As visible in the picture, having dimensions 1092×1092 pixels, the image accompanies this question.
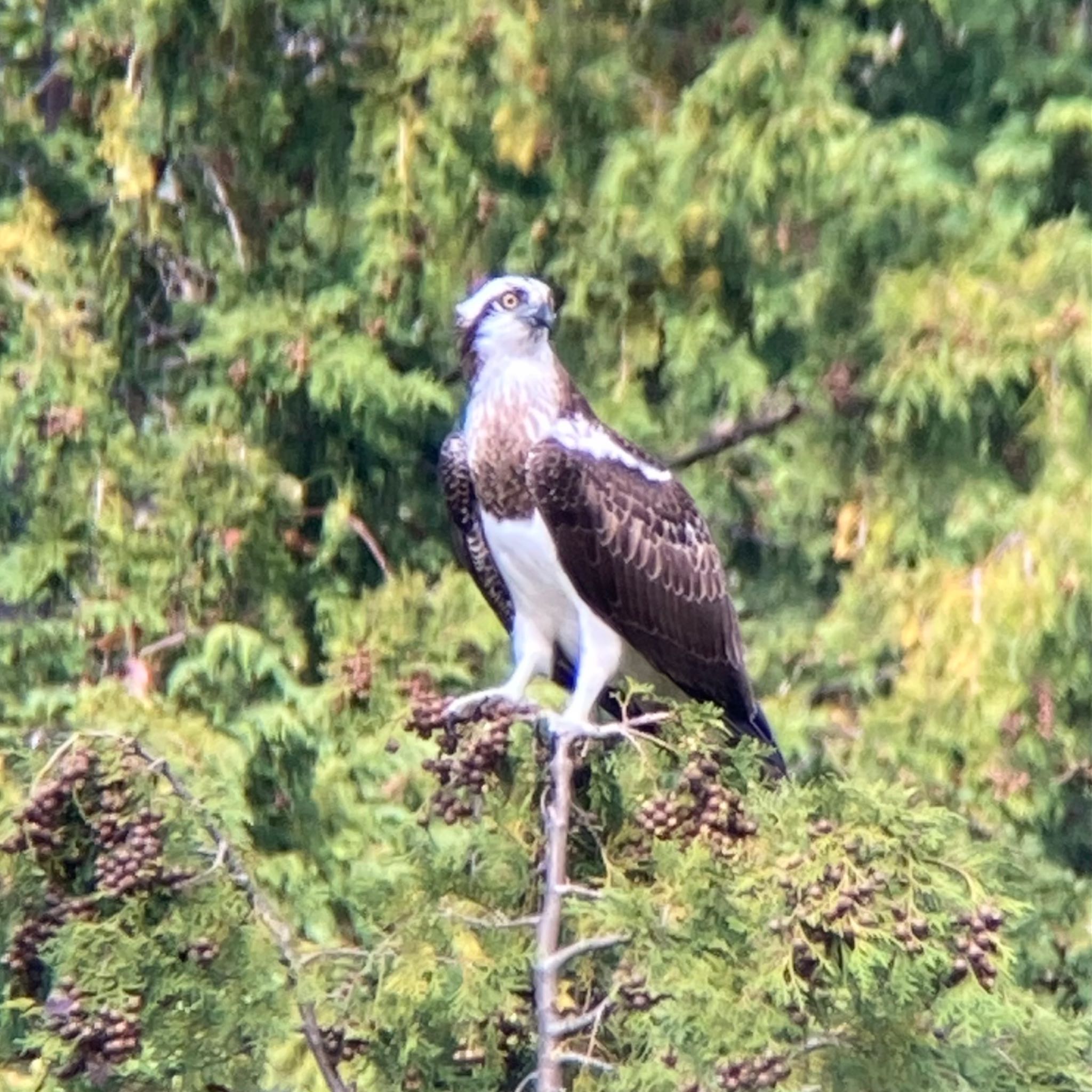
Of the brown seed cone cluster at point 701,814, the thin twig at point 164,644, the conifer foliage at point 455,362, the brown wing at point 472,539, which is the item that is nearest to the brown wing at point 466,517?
the brown wing at point 472,539

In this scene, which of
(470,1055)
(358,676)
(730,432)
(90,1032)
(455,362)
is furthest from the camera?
(730,432)

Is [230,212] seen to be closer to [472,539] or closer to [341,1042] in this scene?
[472,539]

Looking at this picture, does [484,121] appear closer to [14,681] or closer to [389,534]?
[389,534]

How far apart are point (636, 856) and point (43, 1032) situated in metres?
0.93

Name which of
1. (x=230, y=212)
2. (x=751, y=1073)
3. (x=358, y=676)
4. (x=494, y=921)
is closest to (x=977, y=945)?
(x=751, y=1073)

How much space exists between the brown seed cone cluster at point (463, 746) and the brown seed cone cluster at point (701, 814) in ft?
1.00

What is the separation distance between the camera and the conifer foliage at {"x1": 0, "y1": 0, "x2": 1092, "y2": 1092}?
6480 mm

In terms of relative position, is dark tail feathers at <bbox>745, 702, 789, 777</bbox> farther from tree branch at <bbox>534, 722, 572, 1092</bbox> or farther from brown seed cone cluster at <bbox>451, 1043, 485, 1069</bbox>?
brown seed cone cluster at <bbox>451, 1043, 485, 1069</bbox>

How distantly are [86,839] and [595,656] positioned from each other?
4.46ft

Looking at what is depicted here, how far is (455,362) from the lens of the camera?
7.27 metres

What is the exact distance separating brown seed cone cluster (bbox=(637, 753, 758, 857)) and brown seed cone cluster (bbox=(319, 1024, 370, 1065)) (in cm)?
61

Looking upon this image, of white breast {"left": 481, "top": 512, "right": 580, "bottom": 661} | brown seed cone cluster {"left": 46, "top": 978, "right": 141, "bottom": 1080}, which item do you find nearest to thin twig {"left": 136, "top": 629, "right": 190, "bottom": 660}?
white breast {"left": 481, "top": 512, "right": 580, "bottom": 661}

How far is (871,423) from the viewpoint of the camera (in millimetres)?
6844

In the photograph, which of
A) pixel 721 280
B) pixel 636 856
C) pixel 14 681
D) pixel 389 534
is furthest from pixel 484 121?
pixel 636 856
